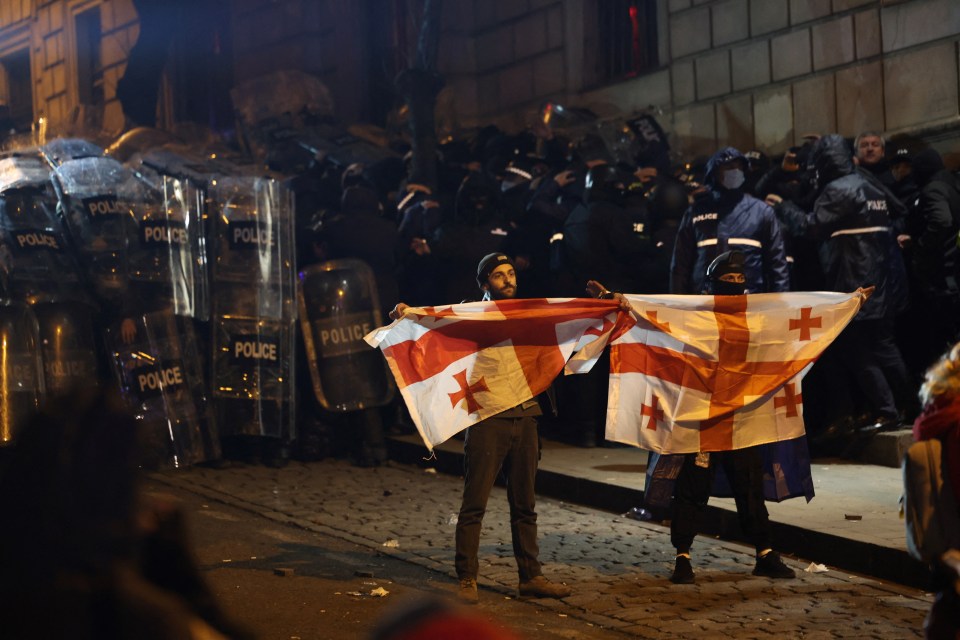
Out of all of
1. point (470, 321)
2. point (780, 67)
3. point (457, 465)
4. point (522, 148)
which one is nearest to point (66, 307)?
point (457, 465)

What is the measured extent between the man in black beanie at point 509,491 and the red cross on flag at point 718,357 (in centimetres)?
70

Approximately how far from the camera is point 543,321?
26.0 feet

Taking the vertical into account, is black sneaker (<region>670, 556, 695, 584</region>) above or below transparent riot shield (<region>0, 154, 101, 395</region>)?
below

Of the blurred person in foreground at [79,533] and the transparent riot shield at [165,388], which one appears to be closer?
the blurred person in foreground at [79,533]

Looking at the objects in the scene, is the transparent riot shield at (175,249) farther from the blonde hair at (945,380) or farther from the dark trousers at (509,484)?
the blonde hair at (945,380)

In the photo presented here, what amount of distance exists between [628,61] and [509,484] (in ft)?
42.6

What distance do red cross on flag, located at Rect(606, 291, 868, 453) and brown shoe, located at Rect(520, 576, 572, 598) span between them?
3.60ft

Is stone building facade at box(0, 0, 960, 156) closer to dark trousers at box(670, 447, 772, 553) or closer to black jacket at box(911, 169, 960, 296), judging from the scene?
black jacket at box(911, 169, 960, 296)

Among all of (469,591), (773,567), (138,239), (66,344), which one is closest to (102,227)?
(138,239)

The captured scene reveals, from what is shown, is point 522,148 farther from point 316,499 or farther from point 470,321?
point 470,321

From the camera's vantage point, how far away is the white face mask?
1023 centimetres

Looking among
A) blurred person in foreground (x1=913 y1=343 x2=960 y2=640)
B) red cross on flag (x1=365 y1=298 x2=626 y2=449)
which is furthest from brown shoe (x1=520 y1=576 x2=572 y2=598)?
blurred person in foreground (x1=913 y1=343 x2=960 y2=640)

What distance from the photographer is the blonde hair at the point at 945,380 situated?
4.88 m

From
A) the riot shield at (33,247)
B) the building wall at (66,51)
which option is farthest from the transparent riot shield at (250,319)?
the building wall at (66,51)
